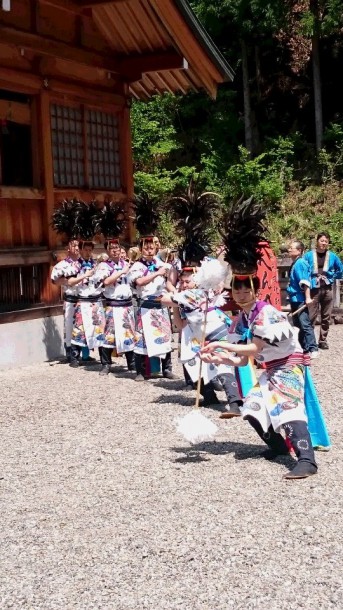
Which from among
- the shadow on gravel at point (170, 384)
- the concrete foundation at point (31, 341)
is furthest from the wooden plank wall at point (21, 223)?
the shadow on gravel at point (170, 384)

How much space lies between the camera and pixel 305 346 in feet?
36.6

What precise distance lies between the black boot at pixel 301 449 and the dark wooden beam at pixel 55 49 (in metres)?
7.13

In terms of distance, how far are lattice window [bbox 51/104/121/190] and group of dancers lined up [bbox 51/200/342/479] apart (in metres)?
1.73

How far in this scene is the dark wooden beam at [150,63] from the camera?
41.2 ft

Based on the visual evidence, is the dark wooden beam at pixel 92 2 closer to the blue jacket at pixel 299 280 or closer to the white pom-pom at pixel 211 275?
the blue jacket at pixel 299 280

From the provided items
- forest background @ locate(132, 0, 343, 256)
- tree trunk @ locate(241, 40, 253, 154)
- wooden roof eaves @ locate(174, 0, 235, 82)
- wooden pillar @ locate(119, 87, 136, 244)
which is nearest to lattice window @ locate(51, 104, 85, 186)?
wooden pillar @ locate(119, 87, 136, 244)

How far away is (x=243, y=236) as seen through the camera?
5.76m

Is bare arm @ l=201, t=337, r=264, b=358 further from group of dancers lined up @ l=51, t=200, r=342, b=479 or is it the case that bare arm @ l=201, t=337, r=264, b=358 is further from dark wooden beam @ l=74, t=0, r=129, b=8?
dark wooden beam @ l=74, t=0, r=129, b=8

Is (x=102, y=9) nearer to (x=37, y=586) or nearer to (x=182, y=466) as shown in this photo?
(x=182, y=466)

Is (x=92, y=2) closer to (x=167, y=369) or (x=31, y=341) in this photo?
(x=31, y=341)

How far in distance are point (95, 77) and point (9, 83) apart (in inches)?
83.3

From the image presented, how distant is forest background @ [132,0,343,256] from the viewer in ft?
76.6

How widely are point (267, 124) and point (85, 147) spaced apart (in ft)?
51.5

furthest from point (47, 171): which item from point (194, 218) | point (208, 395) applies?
point (208, 395)
